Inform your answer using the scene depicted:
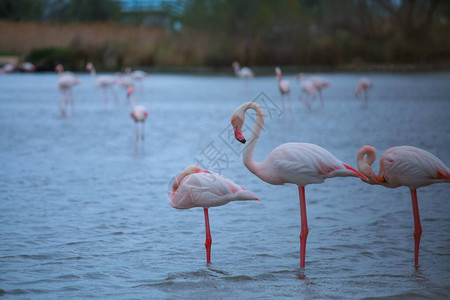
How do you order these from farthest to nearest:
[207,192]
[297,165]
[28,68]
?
[28,68] < [207,192] < [297,165]

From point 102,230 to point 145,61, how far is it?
27111mm

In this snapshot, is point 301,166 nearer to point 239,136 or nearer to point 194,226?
point 239,136

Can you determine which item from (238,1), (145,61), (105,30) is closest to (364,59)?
(238,1)

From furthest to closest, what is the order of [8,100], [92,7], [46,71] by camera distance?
Result: 1. [92,7]
2. [46,71]
3. [8,100]

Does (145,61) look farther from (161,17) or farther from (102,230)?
(161,17)

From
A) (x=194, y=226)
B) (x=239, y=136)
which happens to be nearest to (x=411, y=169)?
(x=239, y=136)

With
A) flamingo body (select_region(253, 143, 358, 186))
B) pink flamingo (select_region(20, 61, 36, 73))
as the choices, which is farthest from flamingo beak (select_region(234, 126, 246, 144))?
pink flamingo (select_region(20, 61, 36, 73))

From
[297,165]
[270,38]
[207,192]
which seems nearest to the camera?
[297,165]

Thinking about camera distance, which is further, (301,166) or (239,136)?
(301,166)

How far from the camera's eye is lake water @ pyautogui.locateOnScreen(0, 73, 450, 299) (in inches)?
153

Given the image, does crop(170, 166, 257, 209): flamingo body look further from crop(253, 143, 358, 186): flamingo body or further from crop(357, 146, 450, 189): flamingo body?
crop(357, 146, 450, 189): flamingo body

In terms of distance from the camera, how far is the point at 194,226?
17.5ft

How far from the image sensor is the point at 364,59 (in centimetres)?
3156

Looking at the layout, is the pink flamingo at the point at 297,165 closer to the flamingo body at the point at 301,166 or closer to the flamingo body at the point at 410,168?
the flamingo body at the point at 301,166
